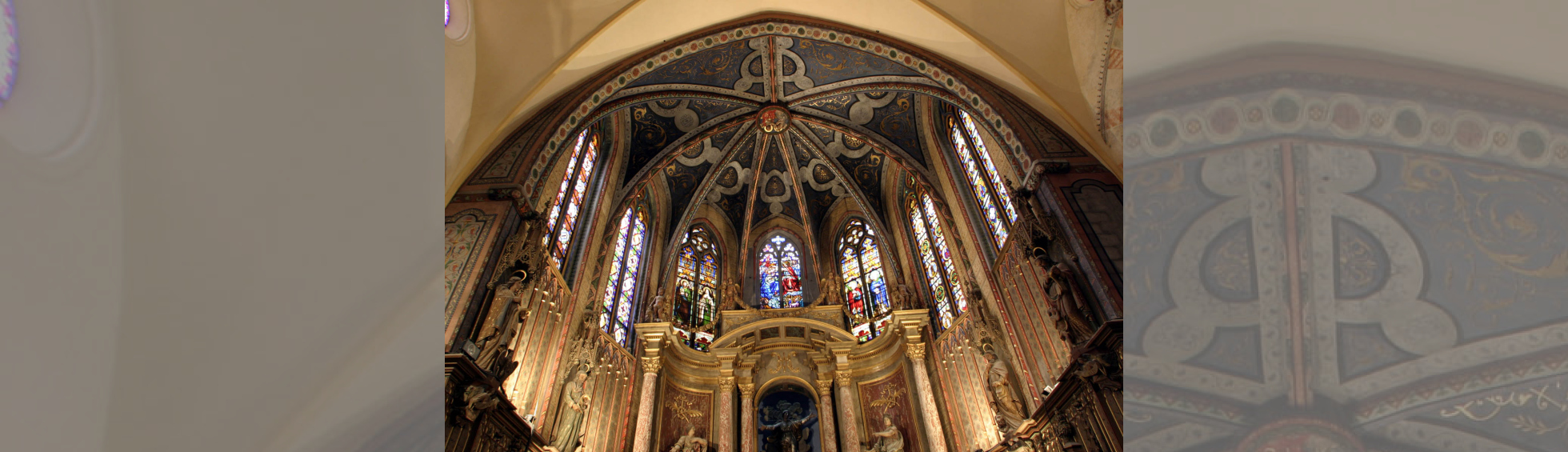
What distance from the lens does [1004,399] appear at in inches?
440

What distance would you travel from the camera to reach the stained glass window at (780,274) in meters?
17.9

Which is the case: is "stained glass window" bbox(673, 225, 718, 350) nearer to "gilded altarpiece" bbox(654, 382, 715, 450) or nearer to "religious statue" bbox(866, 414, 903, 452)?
"gilded altarpiece" bbox(654, 382, 715, 450)

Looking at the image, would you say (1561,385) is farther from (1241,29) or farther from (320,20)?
(320,20)

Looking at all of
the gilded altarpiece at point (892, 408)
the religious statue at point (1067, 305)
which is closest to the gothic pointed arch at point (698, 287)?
the gilded altarpiece at point (892, 408)

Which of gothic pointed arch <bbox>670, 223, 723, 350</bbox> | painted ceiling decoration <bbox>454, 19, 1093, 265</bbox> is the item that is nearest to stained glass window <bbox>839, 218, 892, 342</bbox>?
painted ceiling decoration <bbox>454, 19, 1093, 265</bbox>

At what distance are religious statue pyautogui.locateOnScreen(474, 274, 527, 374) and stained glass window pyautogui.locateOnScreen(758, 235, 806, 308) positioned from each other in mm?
9066

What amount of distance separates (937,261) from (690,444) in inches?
221

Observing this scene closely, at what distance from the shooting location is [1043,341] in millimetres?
10180

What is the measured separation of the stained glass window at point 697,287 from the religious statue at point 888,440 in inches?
154

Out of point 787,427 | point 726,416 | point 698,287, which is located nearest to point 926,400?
point 787,427

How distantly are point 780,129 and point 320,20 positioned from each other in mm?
14152

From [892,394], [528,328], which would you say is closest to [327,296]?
[528,328]

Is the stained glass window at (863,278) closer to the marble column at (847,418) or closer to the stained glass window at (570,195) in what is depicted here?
the marble column at (847,418)

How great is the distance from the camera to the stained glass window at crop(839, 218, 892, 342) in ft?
53.8
